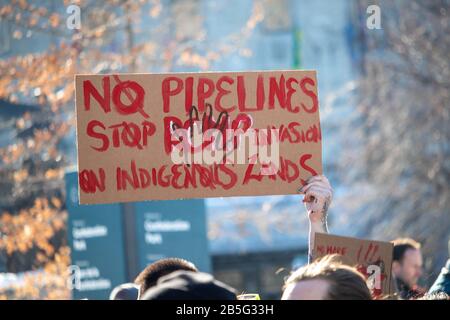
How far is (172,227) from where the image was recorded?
11234mm

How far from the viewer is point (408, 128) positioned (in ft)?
50.4

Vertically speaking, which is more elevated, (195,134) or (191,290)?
(195,134)

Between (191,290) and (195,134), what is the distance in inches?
72.8

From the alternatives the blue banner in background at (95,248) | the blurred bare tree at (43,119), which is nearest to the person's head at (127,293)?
the blurred bare tree at (43,119)

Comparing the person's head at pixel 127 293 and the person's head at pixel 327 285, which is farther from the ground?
the person's head at pixel 327 285

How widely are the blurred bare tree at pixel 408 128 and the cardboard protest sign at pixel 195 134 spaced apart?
9.39m

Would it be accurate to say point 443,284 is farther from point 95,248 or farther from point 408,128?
point 408,128

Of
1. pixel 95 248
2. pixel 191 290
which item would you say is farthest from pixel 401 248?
pixel 95 248

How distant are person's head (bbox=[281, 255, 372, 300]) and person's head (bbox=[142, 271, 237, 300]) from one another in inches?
11.6

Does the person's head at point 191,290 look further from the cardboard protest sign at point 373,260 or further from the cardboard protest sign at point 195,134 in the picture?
the cardboard protest sign at point 195,134

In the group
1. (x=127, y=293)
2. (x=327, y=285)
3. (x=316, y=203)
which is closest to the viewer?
(x=327, y=285)

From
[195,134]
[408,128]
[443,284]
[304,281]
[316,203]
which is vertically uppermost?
[408,128]

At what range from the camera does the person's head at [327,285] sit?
3.88 meters
